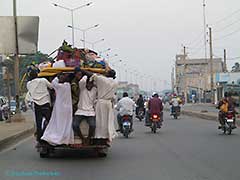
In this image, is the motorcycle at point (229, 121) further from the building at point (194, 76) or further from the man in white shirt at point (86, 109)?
the building at point (194, 76)

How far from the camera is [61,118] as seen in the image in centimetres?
1180

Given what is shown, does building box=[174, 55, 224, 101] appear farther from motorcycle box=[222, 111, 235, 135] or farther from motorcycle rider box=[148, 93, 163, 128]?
motorcycle box=[222, 111, 235, 135]

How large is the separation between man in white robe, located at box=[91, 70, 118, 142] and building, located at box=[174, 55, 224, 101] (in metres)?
71.3

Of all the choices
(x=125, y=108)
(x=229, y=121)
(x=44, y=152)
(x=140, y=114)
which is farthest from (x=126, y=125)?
(x=140, y=114)

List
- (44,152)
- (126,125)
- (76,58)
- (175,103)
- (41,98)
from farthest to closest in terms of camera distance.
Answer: (175,103) < (126,125) < (76,58) < (44,152) < (41,98)

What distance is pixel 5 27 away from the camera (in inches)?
972

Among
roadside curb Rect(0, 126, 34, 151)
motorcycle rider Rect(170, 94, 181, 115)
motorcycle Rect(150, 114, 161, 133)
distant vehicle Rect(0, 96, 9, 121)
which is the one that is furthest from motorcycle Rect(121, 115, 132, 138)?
distant vehicle Rect(0, 96, 9, 121)

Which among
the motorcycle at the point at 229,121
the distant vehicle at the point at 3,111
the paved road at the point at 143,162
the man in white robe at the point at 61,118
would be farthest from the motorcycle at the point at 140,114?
the man in white robe at the point at 61,118

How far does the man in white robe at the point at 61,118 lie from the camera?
1170cm

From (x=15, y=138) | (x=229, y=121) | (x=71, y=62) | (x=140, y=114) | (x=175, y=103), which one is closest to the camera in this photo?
(x=71, y=62)

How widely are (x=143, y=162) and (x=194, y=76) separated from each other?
114467mm

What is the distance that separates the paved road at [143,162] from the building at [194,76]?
68893 millimetres

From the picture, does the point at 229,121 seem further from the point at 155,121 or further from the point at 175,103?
the point at 175,103

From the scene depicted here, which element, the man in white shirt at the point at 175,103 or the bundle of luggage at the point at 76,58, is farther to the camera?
the man in white shirt at the point at 175,103
